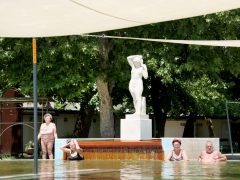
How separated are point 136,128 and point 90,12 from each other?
14.3 metres

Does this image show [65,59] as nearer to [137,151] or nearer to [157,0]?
[137,151]

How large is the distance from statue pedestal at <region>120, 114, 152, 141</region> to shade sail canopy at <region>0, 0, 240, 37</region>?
12532 mm

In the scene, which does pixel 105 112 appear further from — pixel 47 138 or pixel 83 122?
pixel 47 138

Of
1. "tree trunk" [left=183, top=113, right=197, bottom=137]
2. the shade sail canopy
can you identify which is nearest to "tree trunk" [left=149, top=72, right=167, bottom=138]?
"tree trunk" [left=183, top=113, right=197, bottom=137]

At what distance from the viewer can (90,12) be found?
11.0 m

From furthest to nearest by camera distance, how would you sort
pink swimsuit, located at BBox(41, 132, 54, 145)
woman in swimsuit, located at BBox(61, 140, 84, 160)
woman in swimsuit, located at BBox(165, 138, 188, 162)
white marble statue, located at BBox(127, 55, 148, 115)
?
white marble statue, located at BBox(127, 55, 148, 115)
pink swimsuit, located at BBox(41, 132, 54, 145)
woman in swimsuit, located at BBox(61, 140, 84, 160)
woman in swimsuit, located at BBox(165, 138, 188, 162)

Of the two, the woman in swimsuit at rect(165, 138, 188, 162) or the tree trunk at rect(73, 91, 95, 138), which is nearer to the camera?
the woman in swimsuit at rect(165, 138, 188, 162)

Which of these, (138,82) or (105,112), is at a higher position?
(138,82)

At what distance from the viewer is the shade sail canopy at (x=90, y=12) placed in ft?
33.7

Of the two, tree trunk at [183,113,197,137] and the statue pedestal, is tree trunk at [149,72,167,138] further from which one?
the statue pedestal

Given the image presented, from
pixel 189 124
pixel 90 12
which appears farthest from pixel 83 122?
pixel 90 12

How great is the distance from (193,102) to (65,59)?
1328 centimetres

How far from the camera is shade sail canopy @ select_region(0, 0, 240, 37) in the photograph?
33.7ft

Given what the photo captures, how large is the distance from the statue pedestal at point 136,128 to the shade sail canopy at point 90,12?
12.5 m
